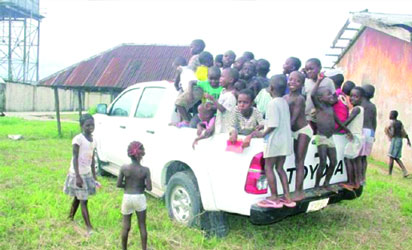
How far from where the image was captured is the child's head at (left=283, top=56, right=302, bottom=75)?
15.2ft

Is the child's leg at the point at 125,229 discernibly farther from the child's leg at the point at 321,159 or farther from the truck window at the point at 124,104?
the truck window at the point at 124,104

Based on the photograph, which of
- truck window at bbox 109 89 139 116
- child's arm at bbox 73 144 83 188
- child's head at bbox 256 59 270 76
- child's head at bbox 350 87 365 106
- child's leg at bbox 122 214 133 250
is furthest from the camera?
truck window at bbox 109 89 139 116

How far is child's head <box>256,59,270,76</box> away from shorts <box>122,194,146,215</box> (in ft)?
7.68

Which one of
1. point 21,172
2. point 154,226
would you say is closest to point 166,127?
point 154,226

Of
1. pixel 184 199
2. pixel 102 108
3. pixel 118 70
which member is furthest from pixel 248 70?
pixel 118 70

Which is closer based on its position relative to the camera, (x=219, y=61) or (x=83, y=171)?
(x=83, y=171)

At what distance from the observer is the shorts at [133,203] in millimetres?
3420

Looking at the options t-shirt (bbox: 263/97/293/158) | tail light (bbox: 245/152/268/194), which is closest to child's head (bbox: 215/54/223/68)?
t-shirt (bbox: 263/97/293/158)

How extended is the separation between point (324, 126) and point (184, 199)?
5.64 ft

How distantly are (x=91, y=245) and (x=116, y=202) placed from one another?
1.42 meters

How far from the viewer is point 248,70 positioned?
4.68 metres

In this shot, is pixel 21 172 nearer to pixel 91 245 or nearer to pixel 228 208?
pixel 91 245

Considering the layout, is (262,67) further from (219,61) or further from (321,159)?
(321,159)

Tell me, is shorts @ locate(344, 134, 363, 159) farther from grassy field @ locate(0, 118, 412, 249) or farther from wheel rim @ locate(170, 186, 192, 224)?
wheel rim @ locate(170, 186, 192, 224)
